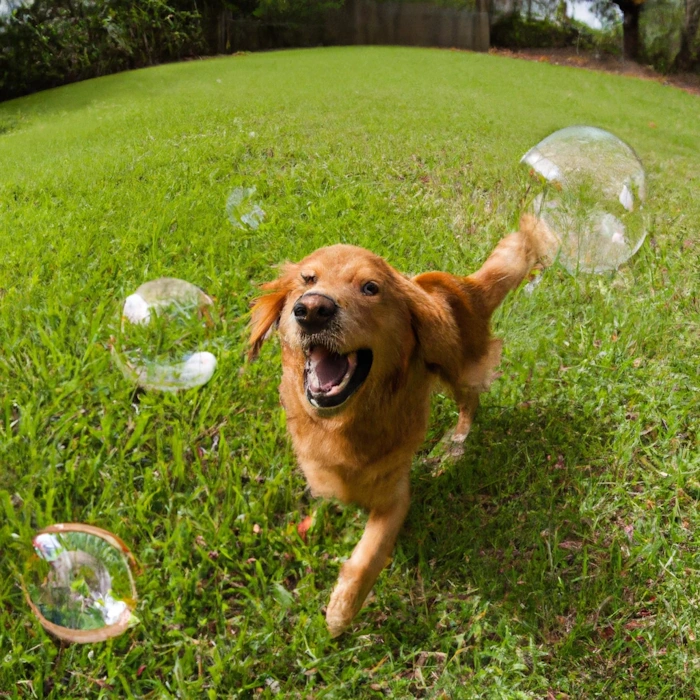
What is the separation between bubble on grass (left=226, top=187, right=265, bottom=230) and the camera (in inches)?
174

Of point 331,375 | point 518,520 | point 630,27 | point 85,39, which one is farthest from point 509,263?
point 85,39

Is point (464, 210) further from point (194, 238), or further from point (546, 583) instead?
point (546, 583)

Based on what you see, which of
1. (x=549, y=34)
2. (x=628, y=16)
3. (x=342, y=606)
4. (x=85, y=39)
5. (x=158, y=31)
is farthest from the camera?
(x=549, y=34)

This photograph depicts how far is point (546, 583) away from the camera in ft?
7.99

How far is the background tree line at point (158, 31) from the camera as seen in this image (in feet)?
38.5

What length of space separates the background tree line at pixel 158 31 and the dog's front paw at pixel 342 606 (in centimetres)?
1118

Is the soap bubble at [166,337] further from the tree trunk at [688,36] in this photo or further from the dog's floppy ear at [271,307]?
the tree trunk at [688,36]

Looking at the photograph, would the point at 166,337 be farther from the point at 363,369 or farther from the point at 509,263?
the point at 509,263

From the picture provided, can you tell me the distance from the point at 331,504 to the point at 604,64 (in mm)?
13418

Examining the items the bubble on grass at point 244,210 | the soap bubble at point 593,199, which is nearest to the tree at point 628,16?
the soap bubble at point 593,199

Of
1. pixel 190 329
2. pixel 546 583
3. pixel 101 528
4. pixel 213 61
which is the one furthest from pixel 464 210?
pixel 213 61

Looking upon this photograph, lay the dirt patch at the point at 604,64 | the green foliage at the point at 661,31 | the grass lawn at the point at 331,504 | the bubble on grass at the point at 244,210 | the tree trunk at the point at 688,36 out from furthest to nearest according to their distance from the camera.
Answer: the dirt patch at the point at 604,64, the tree trunk at the point at 688,36, the green foliage at the point at 661,31, the bubble on grass at the point at 244,210, the grass lawn at the point at 331,504

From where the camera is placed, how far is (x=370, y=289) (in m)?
2.08

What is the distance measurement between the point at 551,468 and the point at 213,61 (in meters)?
12.0
